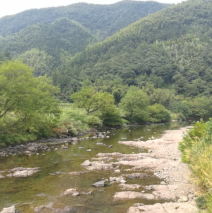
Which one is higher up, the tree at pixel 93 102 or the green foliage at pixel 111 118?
the tree at pixel 93 102

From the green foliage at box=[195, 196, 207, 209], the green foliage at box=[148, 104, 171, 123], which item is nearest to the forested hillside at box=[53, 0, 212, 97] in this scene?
the green foliage at box=[148, 104, 171, 123]

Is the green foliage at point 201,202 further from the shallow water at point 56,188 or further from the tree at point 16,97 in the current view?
the tree at point 16,97

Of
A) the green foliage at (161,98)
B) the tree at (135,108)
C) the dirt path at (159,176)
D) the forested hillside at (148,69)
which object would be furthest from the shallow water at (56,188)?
the forested hillside at (148,69)

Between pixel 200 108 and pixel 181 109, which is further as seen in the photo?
pixel 200 108

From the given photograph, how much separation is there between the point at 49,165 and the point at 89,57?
178 m

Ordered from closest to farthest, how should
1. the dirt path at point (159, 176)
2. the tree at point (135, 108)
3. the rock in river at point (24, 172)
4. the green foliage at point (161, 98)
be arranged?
the dirt path at point (159, 176) → the rock in river at point (24, 172) → the tree at point (135, 108) → the green foliage at point (161, 98)

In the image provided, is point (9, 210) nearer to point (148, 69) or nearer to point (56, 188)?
point (56, 188)

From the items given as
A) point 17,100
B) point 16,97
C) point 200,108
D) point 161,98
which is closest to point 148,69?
point 161,98

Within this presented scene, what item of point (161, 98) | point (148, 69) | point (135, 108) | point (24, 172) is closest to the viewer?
point (24, 172)

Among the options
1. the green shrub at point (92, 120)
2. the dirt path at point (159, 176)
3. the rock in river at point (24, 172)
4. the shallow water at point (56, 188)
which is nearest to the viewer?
the dirt path at point (159, 176)

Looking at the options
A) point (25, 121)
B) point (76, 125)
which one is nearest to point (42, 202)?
point (25, 121)

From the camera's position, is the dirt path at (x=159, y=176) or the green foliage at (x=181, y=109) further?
the green foliage at (x=181, y=109)

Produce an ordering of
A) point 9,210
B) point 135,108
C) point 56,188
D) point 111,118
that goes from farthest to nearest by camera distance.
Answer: point 135,108, point 111,118, point 56,188, point 9,210

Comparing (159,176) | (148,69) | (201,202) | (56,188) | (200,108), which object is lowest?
(200,108)
